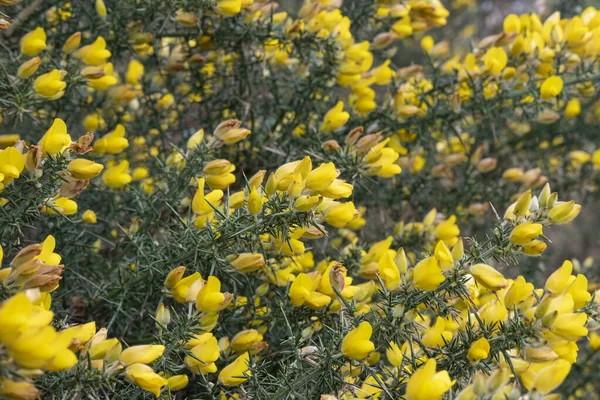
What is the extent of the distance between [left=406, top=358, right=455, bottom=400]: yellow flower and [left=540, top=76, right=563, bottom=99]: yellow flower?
3.90ft

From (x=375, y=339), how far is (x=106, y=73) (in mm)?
1063

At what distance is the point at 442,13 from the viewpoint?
2.15m

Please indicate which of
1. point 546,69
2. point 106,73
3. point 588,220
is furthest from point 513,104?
point 588,220

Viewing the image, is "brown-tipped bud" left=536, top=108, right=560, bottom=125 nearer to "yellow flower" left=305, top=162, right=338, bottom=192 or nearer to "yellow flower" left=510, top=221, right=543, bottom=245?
"yellow flower" left=510, top=221, right=543, bottom=245

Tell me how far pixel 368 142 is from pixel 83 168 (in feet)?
2.30

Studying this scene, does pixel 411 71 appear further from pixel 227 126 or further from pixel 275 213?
pixel 275 213

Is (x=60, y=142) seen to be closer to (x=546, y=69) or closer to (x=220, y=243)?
(x=220, y=243)

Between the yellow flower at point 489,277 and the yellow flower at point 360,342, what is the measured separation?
0.72 ft

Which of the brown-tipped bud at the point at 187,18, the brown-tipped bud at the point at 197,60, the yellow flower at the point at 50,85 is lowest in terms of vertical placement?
the brown-tipped bud at the point at 197,60

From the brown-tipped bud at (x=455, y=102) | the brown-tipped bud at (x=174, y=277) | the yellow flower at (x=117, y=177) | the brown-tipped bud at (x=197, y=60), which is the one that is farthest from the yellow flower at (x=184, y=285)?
the brown-tipped bud at (x=455, y=102)

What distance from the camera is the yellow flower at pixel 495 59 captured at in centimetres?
189

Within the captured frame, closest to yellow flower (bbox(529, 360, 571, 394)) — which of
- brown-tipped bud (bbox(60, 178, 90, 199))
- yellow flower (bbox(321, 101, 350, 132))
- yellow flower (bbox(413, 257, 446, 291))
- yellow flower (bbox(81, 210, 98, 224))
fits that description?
yellow flower (bbox(413, 257, 446, 291))

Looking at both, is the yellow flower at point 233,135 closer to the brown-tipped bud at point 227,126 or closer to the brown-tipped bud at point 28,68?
the brown-tipped bud at point 227,126

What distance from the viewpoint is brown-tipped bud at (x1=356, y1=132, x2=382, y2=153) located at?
152 centimetres
